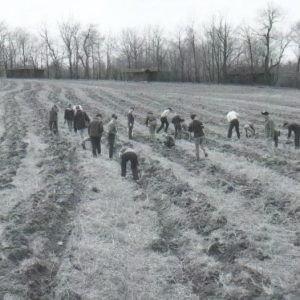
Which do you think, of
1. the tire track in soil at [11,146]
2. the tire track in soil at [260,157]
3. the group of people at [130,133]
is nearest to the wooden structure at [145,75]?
the tire track in soil at [11,146]

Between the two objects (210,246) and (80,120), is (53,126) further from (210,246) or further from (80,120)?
(210,246)

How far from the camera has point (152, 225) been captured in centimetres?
931

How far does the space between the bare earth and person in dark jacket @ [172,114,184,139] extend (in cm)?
162

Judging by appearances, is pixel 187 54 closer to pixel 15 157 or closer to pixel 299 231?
pixel 15 157

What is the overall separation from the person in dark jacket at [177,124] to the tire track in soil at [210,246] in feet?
24.0

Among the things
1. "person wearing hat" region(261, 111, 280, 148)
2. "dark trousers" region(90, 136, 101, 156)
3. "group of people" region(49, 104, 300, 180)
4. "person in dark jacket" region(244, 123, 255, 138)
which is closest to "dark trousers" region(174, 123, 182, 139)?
"group of people" region(49, 104, 300, 180)

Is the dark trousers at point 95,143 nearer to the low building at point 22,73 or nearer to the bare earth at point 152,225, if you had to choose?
the bare earth at point 152,225

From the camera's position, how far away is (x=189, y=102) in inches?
1537

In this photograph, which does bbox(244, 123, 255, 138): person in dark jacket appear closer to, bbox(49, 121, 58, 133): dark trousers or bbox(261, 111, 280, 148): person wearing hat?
bbox(261, 111, 280, 148): person wearing hat

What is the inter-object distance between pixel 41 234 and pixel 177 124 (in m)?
11.4

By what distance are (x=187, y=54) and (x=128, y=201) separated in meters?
82.6

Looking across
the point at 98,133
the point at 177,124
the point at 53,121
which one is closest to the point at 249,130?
the point at 177,124

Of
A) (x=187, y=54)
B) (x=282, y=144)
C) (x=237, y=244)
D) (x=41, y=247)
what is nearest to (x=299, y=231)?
(x=237, y=244)

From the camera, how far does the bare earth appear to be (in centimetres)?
686
